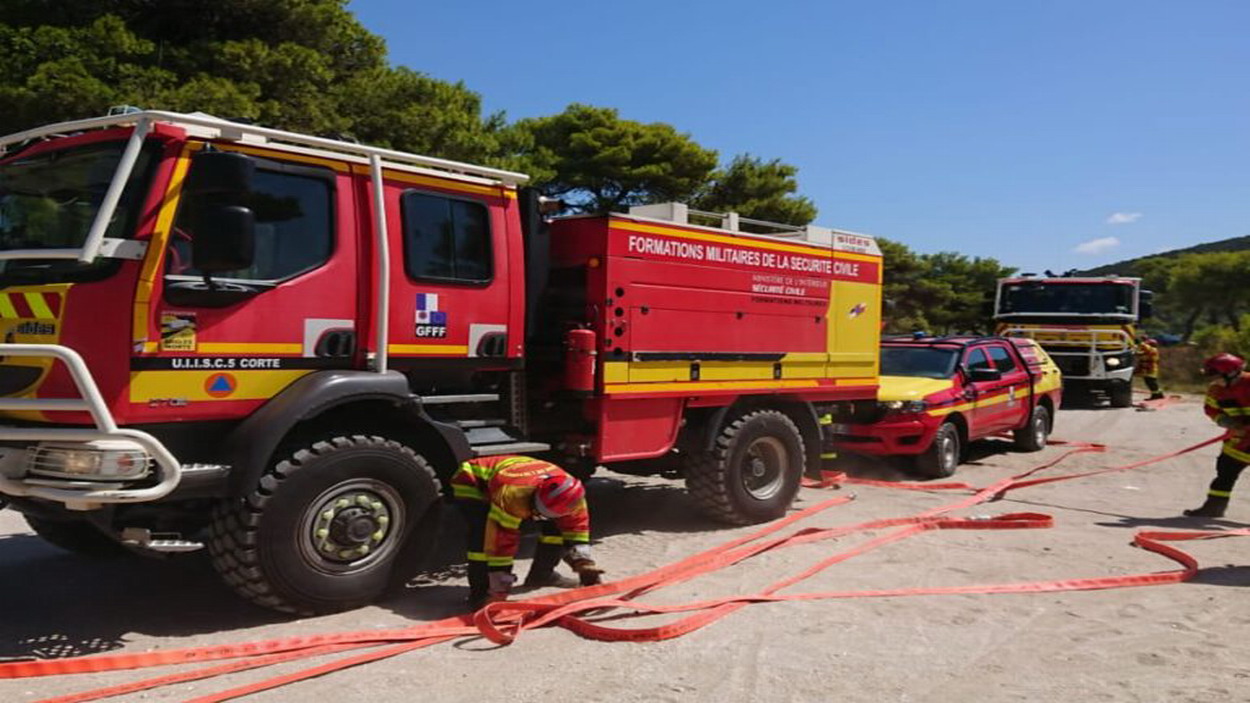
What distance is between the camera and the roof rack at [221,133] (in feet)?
14.8

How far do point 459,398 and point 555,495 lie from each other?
107cm

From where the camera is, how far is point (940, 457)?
33.7 ft

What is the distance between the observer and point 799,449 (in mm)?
7840

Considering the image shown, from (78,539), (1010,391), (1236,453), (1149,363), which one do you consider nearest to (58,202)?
(78,539)

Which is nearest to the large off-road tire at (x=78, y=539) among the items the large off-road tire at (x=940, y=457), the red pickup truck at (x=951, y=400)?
the red pickup truck at (x=951, y=400)

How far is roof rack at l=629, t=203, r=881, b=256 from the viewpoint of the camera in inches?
273

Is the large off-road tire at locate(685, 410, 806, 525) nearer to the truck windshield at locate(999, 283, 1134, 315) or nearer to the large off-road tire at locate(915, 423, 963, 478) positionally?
the large off-road tire at locate(915, 423, 963, 478)

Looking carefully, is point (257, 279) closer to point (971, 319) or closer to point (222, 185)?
point (222, 185)

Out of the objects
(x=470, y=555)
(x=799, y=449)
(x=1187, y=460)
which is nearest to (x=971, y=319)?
(x=1187, y=460)

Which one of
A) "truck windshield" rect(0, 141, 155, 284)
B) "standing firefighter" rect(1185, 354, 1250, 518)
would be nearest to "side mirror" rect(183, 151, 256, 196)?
"truck windshield" rect(0, 141, 155, 284)

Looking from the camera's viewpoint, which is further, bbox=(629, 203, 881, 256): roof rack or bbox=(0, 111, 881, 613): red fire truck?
bbox=(629, 203, 881, 256): roof rack

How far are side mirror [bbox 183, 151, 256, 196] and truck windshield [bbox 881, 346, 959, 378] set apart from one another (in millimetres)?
8664

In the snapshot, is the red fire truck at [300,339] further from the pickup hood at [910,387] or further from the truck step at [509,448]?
the pickup hood at [910,387]

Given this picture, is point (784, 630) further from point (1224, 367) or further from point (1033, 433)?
point (1033, 433)
